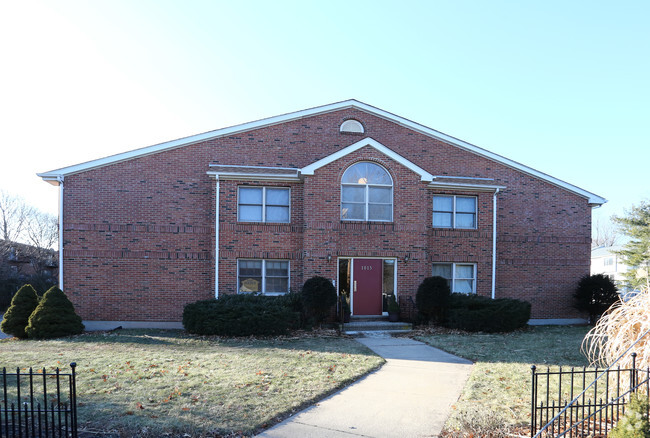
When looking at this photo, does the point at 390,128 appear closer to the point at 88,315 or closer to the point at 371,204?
the point at 371,204

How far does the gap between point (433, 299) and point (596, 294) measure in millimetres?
6945

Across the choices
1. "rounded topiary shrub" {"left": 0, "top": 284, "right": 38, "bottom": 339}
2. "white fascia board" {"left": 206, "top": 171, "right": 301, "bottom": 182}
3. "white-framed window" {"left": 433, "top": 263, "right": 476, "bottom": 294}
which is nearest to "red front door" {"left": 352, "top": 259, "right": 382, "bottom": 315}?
"white-framed window" {"left": 433, "top": 263, "right": 476, "bottom": 294}

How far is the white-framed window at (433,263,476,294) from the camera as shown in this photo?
51.4 ft

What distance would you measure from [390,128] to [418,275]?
5.62m

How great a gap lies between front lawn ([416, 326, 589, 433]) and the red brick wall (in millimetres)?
2976

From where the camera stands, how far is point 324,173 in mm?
14164

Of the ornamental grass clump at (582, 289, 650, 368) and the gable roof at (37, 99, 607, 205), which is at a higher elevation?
the gable roof at (37, 99, 607, 205)

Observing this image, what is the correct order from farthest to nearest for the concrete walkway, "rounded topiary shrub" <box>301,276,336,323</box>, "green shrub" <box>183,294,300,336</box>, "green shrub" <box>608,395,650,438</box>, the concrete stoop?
the concrete stoop
"rounded topiary shrub" <box>301,276,336,323</box>
"green shrub" <box>183,294,300,336</box>
the concrete walkway
"green shrub" <box>608,395,650,438</box>

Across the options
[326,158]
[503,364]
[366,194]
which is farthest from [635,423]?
[326,158]

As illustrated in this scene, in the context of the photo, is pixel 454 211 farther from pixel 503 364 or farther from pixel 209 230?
pixel 209 230

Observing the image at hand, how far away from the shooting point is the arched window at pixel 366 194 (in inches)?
569

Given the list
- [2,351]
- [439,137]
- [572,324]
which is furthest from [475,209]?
[2,351]

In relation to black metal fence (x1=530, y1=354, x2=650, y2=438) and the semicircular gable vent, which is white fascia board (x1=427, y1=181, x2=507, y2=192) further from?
black metal fence (x1=530, y1=354, x2=650, y2=438)

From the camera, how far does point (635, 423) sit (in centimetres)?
402
